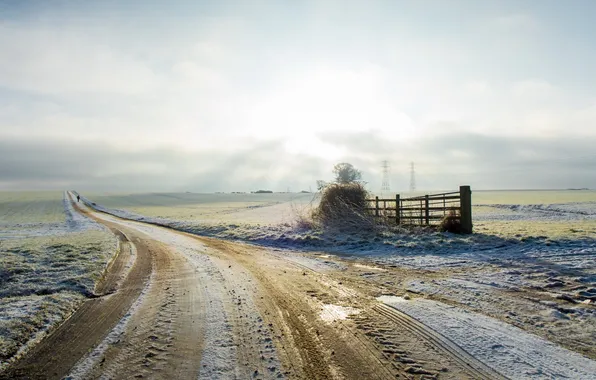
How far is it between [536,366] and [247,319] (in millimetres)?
3627

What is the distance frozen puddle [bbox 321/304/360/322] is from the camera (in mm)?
5289

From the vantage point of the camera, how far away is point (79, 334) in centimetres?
483

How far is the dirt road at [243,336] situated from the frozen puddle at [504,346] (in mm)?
219

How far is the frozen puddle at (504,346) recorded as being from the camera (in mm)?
3697

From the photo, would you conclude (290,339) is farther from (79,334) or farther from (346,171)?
(346,171)

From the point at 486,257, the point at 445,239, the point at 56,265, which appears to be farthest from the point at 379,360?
the point at 445,239

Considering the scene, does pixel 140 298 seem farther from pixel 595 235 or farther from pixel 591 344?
pixel 595 235

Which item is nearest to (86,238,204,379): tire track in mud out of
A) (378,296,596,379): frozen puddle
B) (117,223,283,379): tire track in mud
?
(117,223,283,379): tire track in mud

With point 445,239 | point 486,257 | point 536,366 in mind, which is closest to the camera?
point 536,366

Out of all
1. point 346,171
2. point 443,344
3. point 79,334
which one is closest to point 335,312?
point 443,344

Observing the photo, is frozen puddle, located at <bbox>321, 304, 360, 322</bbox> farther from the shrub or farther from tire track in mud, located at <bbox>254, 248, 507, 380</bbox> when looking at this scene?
the shrub

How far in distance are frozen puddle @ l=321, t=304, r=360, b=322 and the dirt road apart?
0.02 metres

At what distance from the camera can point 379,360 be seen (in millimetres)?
3910

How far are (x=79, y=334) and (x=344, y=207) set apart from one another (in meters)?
14.6
